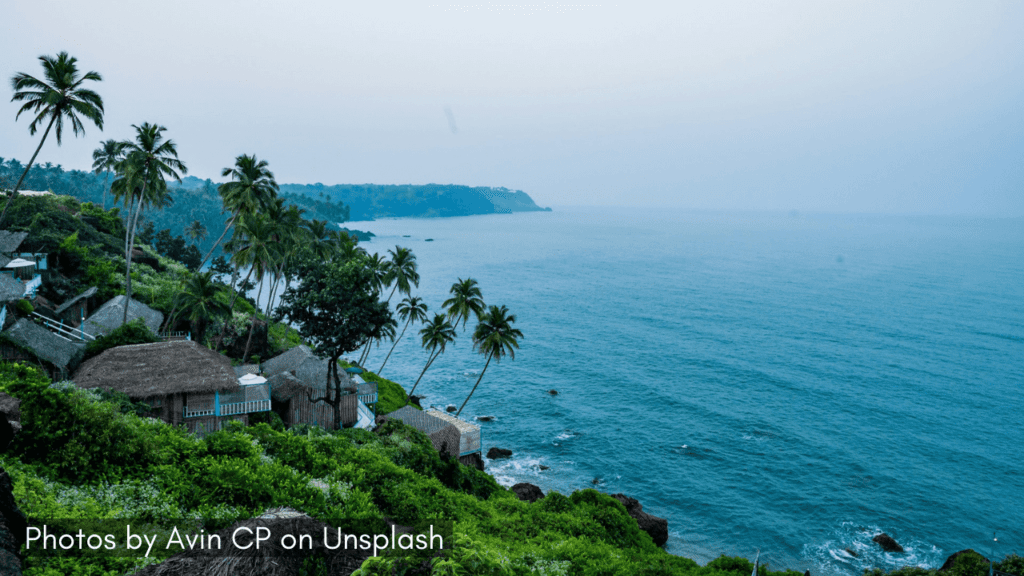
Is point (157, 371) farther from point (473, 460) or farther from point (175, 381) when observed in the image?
point (473, 460)

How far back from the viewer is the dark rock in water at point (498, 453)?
4462cm

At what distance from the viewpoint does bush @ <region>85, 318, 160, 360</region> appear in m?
28.6

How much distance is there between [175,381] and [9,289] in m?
14.0

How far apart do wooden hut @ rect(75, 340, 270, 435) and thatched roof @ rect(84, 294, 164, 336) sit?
9473 mm

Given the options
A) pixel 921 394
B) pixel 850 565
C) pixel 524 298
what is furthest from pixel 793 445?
pixel 524 298

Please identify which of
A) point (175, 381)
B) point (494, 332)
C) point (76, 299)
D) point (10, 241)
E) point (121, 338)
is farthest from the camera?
point (494, 332)

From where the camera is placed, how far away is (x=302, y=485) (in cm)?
1220

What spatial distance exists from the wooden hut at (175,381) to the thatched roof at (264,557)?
64.5ft

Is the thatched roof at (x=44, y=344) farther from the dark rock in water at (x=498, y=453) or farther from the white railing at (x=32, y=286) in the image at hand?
the dark rock in water at (x=498, y=453)

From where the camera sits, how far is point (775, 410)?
52.7 metres

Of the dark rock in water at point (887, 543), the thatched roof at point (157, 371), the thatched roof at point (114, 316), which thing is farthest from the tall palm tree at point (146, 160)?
the dark rock in water at point (887, 543)

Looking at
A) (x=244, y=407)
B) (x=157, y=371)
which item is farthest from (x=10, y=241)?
(x=244, y=407)

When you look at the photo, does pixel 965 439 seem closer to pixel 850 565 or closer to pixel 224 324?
pixel 850 565

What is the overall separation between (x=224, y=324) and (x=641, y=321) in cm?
5988
